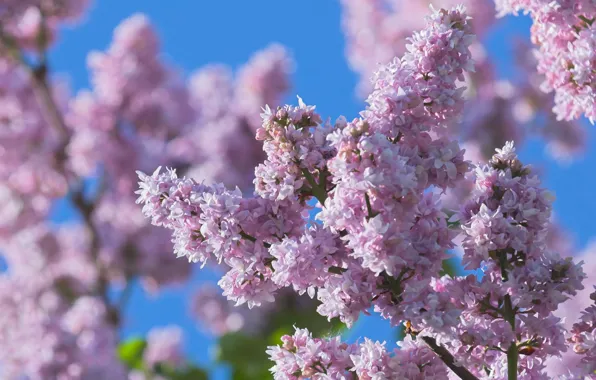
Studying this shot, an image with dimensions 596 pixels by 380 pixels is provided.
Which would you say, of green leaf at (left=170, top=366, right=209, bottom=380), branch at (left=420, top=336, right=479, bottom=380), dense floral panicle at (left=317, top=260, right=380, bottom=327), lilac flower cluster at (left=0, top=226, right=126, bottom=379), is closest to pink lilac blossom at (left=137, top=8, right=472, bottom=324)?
dense floral panicle at (left=317, top=260, right=380, bottom=327)

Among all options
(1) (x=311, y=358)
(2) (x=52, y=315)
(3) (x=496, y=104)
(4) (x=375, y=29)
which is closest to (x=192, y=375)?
(2) (x=52, y=315)

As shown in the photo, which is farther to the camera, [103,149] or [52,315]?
[103,149]

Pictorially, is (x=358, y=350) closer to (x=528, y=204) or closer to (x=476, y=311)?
(x=476, y=311)

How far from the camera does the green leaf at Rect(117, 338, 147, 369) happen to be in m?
6.89

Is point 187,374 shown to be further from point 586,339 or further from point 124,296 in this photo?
point 586,339

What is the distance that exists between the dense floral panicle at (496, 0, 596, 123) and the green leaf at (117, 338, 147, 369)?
456cm

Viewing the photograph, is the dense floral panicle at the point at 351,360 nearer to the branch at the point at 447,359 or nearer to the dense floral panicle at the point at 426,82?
the branch at the point at 447,359

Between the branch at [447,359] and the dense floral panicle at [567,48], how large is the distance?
1.06m

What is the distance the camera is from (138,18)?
349 inches

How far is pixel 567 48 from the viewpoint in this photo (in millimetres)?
2932

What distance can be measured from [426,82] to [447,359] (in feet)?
2.05

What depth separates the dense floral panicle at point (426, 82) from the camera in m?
2.10

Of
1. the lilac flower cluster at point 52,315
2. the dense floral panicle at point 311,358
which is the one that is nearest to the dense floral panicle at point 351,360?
the dense floral panicle at point 311,358

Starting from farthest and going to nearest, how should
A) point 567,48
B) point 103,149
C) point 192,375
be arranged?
point 103,149, point 192,375, point 567,48
